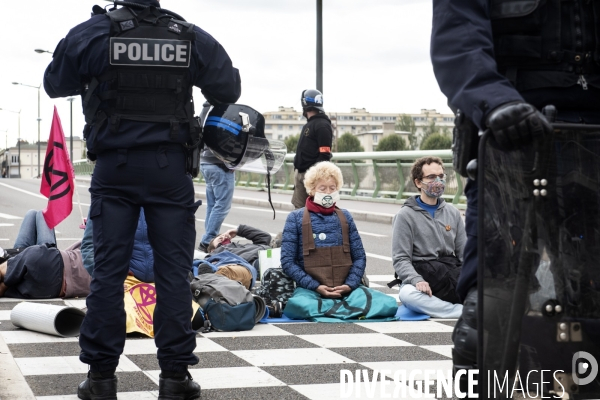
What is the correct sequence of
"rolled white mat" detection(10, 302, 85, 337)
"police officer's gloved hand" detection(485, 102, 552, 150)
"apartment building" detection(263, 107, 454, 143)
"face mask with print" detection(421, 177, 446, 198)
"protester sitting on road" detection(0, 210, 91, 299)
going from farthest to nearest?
1. "apartment building" detection(263, 107, 454, 143)
2. "protester sitting on road" detection(0, 210, 91, 299)
3. "face mask with print" detection(421, 177, 446, 198)
4. "rolled white mat" detection(10, 302, 85, 337)
5. "police officer's gloved hand" detection(485, 102, 552, 150)

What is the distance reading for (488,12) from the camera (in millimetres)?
2875

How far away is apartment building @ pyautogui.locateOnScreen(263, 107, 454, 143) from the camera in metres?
171

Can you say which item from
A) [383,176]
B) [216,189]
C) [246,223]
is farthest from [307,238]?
[383,176]

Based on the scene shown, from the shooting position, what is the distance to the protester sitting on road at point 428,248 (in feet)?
23.5

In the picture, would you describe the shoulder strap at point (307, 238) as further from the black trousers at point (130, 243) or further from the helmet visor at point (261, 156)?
the black trousers at point (130, 243)

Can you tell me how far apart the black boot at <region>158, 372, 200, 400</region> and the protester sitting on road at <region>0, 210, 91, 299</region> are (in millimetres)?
3555

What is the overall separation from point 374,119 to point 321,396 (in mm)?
189352

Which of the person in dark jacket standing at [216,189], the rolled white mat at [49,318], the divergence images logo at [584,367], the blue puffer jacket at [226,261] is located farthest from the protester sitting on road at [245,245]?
the divergence images logo at [584,367]

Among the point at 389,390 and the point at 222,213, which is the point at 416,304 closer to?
the point at 389,390

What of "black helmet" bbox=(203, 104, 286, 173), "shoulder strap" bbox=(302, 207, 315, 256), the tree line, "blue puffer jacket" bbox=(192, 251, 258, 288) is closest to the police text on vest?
"black helmet" bbox=(203, 104, 286, 173)

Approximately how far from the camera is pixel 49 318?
598 cm

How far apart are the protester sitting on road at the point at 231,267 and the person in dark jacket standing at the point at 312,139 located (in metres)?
3.72

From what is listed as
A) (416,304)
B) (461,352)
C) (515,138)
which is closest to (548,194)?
(515,138)

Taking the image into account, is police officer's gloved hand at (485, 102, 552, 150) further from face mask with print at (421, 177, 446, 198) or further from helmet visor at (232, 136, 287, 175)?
face mask with print at (421, 177, 446, 198)
